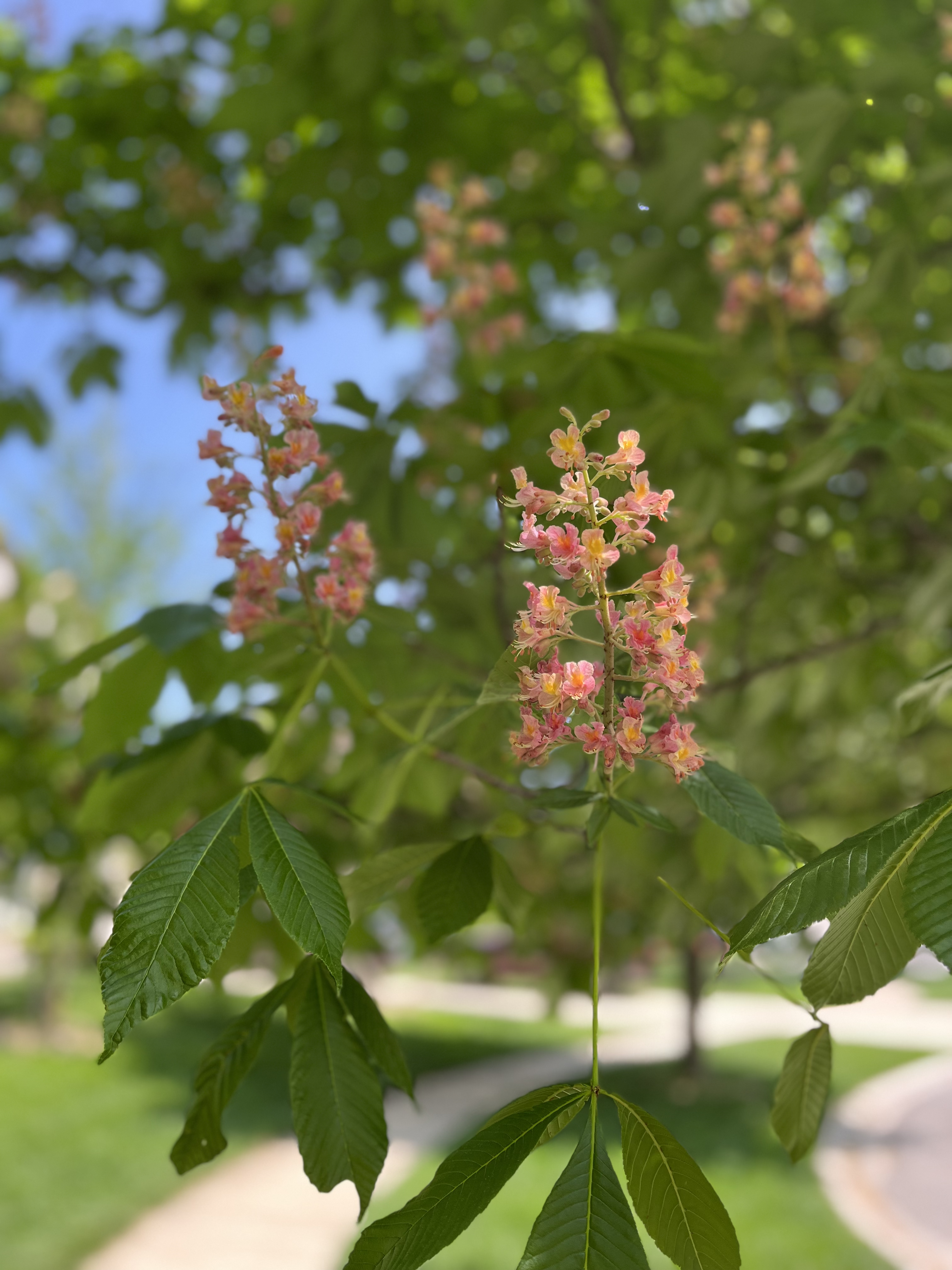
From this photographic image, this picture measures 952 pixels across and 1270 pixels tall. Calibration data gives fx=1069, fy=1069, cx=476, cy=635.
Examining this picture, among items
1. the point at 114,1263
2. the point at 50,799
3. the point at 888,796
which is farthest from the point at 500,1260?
the point at 50,799

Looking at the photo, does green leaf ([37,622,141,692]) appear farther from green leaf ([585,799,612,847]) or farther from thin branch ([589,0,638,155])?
thin branch ([589,0,638,155])

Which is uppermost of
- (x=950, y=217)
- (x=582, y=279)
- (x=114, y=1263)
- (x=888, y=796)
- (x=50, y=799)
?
(x=950, y=217)

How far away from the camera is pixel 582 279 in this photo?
3.69 metres

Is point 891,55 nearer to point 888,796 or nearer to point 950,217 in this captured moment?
point 950,217

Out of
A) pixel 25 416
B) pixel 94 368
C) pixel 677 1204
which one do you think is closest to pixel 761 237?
pixel 677 1204

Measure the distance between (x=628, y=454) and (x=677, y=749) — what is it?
18 centimetres

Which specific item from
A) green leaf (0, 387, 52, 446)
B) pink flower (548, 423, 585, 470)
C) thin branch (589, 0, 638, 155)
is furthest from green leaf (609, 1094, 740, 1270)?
green leaf (0, 387, 52, 446)

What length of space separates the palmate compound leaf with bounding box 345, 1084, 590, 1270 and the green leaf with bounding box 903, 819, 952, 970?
0.23 meters

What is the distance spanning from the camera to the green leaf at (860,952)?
23.2 inches

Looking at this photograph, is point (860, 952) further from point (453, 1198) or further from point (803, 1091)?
point (453, 1198)

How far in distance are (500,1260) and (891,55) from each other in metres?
4.41

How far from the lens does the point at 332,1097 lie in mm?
704

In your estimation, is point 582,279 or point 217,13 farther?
point 582,279

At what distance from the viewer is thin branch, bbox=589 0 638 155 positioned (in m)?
2.19
